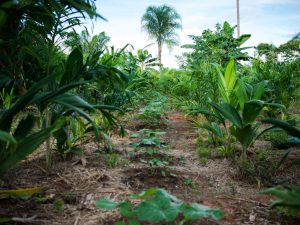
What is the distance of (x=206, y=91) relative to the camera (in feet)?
13.5

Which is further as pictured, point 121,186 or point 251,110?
point 251,110

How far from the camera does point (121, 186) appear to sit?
7.55 feet

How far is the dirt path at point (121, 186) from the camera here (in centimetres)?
183

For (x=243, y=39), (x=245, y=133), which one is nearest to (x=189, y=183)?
(x=245, y=133)

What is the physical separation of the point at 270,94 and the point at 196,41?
958cm

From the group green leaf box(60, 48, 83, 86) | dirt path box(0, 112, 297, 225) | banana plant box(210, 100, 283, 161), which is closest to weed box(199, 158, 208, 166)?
dirt path box(0, 112, 297, 225)

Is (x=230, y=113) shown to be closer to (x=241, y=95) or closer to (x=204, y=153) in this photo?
(x=241, y=95)

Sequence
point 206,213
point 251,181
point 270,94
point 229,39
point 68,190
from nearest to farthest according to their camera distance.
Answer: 1. point 206,213
2. point 68,190
3. point 251,181
4. point 270,94
5. point 229,39

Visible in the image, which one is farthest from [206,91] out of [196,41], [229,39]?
[196,41]

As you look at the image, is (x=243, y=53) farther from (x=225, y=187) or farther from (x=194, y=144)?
(x=225, y=187)

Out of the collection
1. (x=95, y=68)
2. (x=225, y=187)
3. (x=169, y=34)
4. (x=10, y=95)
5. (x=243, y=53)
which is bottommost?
(x=225, y=187)

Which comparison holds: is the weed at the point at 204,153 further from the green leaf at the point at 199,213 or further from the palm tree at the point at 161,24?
the palm tree at the point at 161,24

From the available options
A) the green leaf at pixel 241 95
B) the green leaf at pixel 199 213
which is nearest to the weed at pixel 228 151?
the green leaf at pixel 241 95

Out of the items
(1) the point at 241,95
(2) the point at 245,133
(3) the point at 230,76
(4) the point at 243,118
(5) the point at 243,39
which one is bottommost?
(2) the point at 245,133
